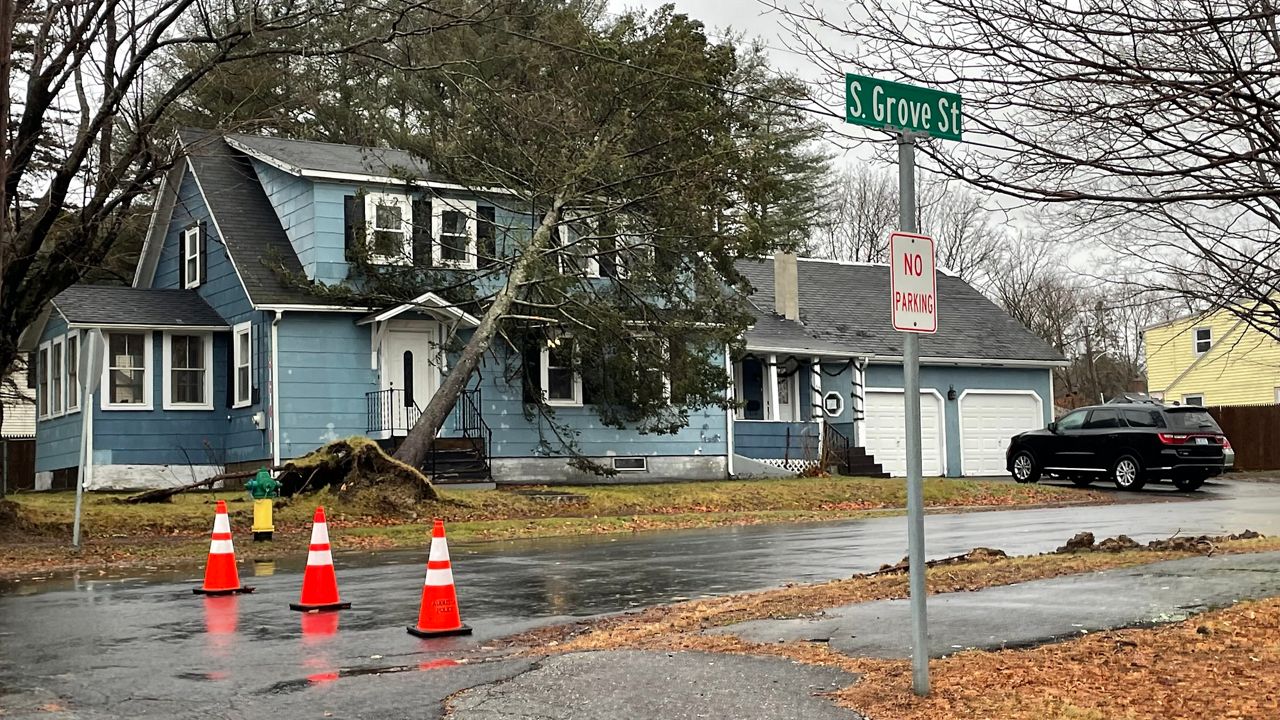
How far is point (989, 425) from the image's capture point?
39.5 m

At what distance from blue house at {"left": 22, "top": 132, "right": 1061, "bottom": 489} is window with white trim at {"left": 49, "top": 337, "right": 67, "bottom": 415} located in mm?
52

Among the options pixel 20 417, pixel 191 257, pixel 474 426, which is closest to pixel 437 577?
pixel 474 426

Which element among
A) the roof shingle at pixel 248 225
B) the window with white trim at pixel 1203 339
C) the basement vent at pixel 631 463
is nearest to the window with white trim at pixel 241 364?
the roof shingle at pixel 248 225

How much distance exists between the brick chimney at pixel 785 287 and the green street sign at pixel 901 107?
97.1 ft

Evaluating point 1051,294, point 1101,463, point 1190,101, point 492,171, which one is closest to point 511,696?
point 1190,101

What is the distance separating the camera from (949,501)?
2895cm

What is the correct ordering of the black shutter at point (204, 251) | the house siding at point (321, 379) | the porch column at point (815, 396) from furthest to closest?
the porch column at point (815, 396), the black shutter at point (204, 251), the house siding at point (321, 379)

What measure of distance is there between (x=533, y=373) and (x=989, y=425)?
14.5m

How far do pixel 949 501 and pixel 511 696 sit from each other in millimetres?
22317

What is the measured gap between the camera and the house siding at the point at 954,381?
124 feet

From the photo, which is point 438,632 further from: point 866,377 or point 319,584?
point 866,377

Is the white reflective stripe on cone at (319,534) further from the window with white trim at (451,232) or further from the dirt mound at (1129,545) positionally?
the window with white trim at (451,232)

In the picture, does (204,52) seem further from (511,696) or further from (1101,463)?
(511,696)

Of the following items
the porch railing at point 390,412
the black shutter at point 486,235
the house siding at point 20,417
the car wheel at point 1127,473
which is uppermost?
the black shutter at point 486,235
